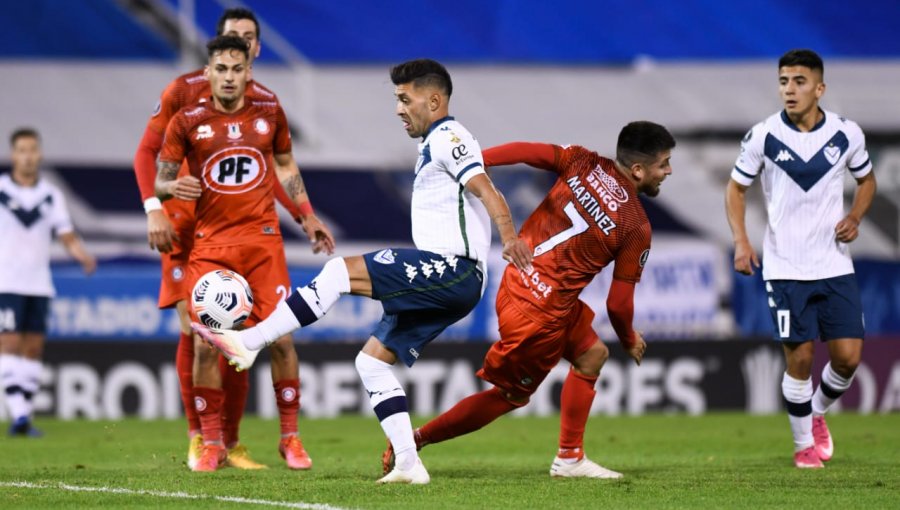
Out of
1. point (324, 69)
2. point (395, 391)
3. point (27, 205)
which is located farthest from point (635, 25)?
point (395, 391)

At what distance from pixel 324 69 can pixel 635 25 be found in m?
4.31

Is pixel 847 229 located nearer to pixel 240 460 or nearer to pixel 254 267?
pixel 254 267

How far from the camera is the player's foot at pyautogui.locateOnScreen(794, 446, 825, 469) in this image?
7.46 meters

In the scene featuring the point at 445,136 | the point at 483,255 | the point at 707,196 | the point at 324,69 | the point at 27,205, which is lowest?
the point at 483,255

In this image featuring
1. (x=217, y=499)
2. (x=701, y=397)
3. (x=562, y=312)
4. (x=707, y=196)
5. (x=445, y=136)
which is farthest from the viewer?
(x=707, y=196)

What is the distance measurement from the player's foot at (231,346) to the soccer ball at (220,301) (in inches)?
10.2

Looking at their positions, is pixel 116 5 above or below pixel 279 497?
above

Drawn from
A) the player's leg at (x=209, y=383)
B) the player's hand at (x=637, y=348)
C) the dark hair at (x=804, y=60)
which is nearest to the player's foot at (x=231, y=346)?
the player's leg at (x=209, y=383)

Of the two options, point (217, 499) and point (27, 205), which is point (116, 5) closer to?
point (27, 205)

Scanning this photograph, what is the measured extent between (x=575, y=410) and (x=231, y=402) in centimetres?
208

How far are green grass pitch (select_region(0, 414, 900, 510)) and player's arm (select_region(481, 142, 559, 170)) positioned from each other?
1534 mm

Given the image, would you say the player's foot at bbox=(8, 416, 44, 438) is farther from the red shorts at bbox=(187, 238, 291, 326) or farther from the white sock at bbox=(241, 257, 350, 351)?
the white sock at bbox=(241, 257, 350, 351)

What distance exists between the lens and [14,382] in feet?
34.7

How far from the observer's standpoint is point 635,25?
61.0 ft
